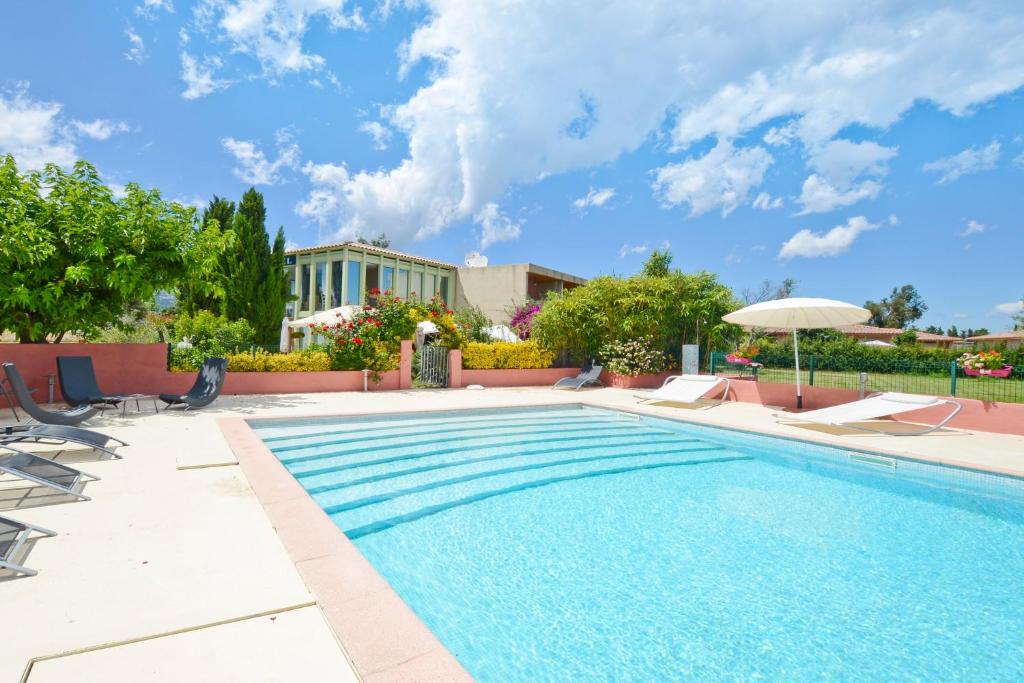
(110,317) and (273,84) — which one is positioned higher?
(273,84)

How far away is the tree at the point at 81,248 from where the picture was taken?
9.02 meters

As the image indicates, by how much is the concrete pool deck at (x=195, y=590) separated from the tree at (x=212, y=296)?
17.6 metres

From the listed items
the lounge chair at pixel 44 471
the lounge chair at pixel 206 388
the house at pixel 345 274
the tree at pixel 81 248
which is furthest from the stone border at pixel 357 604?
the house at pixel 345 274

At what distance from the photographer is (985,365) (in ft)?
30.4

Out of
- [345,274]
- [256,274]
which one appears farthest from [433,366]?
[256,274]

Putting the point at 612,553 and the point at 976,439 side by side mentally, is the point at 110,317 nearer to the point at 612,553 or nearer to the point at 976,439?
the point at 612,553

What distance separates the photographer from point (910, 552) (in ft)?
15.2

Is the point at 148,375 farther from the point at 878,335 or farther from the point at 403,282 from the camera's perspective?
the point at 878,335

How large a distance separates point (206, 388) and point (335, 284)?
15.3 metres

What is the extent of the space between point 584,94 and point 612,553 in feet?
60.5

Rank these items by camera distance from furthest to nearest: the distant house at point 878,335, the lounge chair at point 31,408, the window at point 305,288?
the distant house at point 878,335 → the window at point 305,288 → the lounge chair at point 31,408

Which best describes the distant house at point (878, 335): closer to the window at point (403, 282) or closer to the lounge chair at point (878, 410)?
the window at point (403, 282)

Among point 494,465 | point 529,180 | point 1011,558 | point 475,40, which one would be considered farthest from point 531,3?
point 529,180

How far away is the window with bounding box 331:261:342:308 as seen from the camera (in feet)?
80.5
